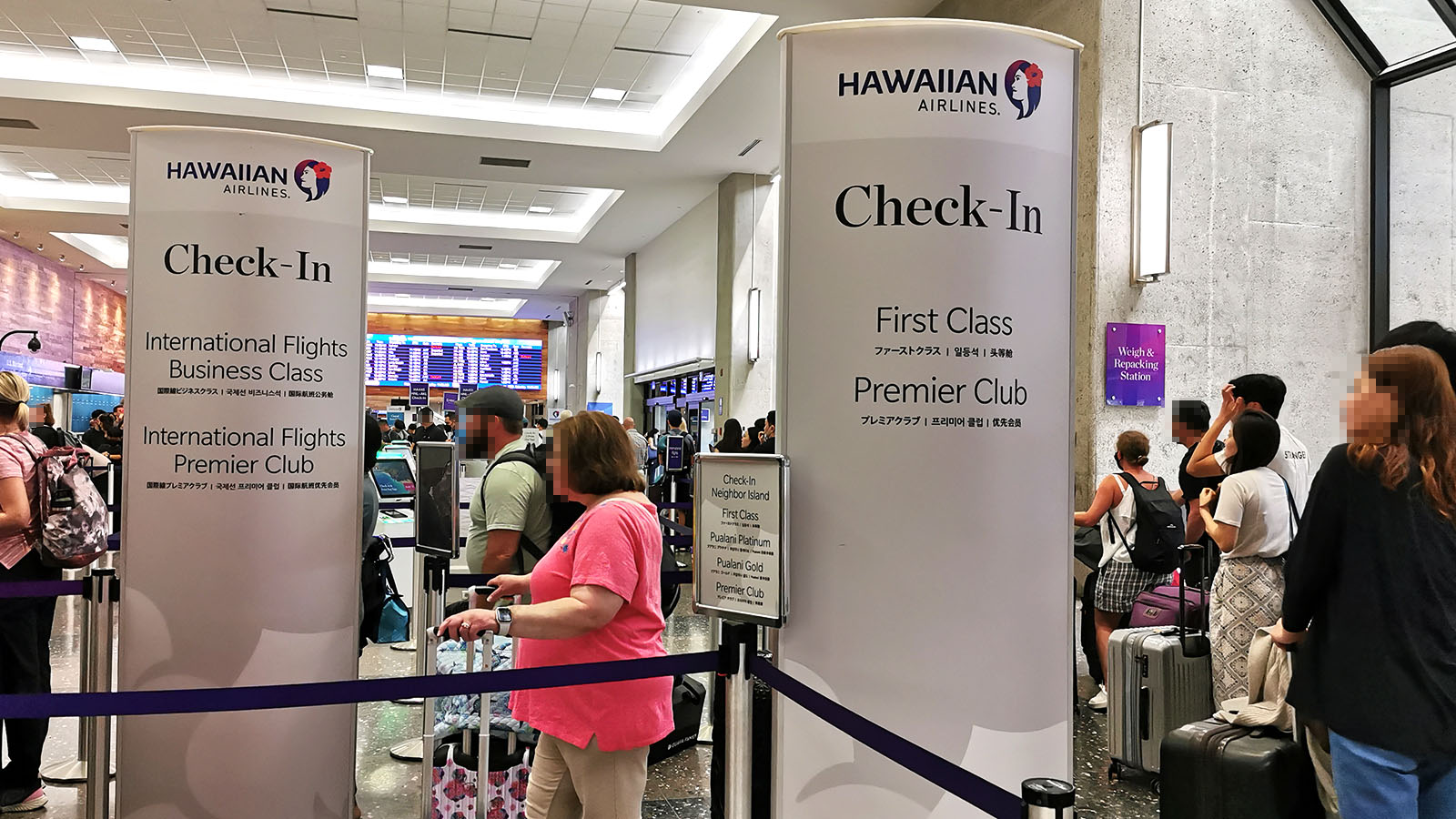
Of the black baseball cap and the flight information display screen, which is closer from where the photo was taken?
the black baseball cap

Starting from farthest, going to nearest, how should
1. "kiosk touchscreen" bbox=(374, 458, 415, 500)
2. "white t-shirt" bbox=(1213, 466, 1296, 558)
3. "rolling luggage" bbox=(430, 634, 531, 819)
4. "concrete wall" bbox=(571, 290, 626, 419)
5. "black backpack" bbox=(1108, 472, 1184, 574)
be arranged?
"concrete wall" bbox=(571, 290, 626, 419)
"kiosk touchscreen" bbox=(374, 458, 415, 500)
"black backpack" bbox=(1108, 472, 1184, 574)
"white t-shirt" bbox=(1213, 466, 1296, 558)
"rolling luggage" bbox=(430, 634, 531, 819)

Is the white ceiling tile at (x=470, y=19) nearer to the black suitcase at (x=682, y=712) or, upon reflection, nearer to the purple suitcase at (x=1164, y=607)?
the black suitcase at (x=682, y=712)

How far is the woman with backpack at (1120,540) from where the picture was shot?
5.13 meters

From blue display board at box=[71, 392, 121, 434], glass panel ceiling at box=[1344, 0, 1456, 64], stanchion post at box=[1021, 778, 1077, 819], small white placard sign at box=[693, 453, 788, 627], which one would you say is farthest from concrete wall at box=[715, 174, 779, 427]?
blue display board at box=[71, 392, 121, 434]

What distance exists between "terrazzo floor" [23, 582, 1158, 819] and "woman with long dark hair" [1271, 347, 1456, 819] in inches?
72.5

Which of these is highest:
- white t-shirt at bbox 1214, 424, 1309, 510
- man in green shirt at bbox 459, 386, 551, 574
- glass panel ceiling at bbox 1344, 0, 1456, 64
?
glass panel ceiling at bbox 1344, 0, 1456, 64

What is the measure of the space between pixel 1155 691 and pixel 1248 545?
2.57ft

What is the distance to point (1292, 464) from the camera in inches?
180

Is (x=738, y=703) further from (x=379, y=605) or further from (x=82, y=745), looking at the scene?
(x=82, y=745)

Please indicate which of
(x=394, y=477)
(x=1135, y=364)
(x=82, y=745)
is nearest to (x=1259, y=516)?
(x=1135, y=364)

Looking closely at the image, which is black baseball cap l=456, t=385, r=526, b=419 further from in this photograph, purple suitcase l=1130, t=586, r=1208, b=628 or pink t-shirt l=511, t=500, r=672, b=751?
purple suitcase l=1130, t=586, r=1208, b=628

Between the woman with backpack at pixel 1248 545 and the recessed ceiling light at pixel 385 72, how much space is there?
9.02 metres

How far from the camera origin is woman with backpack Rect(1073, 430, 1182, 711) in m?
5.13

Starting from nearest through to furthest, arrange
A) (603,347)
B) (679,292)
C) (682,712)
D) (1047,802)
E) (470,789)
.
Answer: (1047,802)
(470,789)
(682,712)
(679,292)
(603,347)
